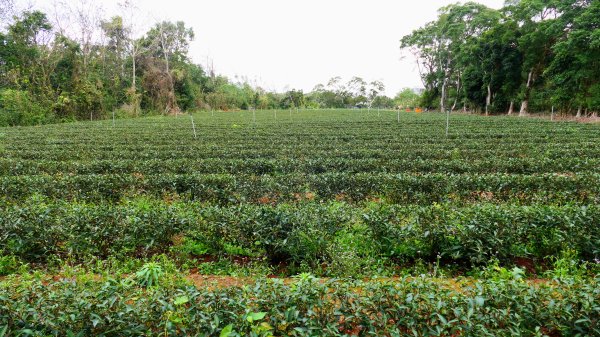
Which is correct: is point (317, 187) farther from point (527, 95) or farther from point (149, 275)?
point (527, 95)

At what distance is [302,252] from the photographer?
4.62 metres

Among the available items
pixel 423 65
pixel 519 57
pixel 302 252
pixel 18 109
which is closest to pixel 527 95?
pixel 519 57

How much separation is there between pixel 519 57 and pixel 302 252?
42.0 metres

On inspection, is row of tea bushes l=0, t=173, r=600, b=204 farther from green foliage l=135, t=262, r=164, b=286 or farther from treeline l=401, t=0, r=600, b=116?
treeline l=401, t=0, r=600, b=116

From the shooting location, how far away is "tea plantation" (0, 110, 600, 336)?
2.57 m

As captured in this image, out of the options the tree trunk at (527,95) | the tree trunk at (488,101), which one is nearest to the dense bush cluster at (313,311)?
the tree trunk at (527,95)

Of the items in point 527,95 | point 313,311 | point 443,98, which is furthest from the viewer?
point 443,98

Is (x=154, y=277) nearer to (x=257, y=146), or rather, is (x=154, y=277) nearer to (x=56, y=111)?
(x=257, y=146)

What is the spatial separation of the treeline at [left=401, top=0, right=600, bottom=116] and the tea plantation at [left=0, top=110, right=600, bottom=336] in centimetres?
2469

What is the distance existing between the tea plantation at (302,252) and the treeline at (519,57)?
24.7m

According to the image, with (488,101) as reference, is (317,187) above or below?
below

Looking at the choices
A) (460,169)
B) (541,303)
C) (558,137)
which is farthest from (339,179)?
(558,137)

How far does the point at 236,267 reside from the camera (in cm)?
456

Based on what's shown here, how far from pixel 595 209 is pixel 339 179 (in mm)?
4660
